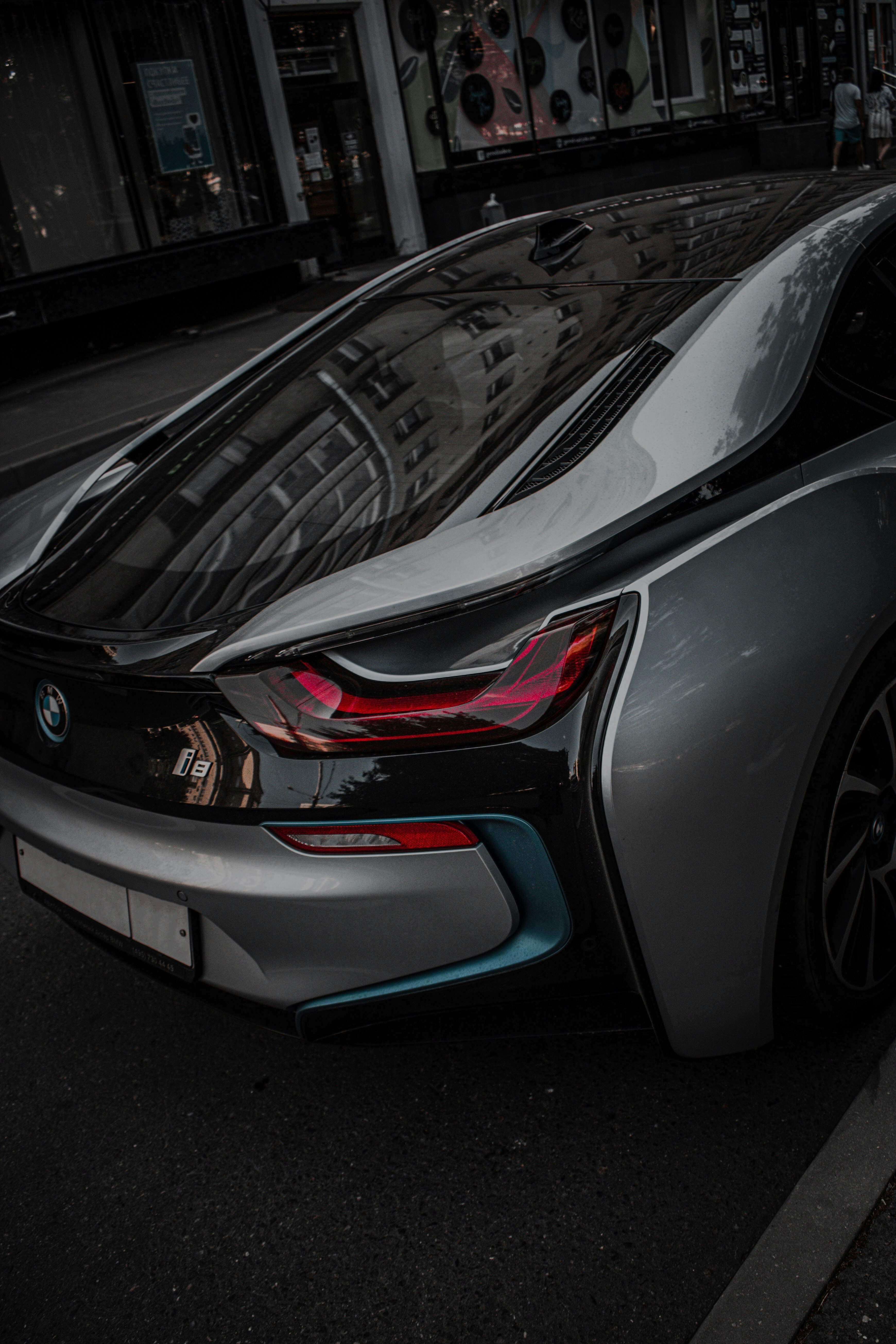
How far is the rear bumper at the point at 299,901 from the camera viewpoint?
5.32ft

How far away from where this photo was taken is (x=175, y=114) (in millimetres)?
12375

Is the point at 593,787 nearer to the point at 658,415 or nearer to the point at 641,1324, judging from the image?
the point at 658,415

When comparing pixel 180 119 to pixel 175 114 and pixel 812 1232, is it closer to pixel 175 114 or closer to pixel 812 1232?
pixel 175 114

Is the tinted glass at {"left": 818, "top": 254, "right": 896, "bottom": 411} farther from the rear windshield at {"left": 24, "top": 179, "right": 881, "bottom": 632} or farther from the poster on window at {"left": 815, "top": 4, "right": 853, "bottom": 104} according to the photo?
the poster on window at {"left": 815, "top": 4, "right": 853, "bottom": 104}

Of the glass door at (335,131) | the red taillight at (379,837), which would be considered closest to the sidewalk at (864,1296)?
the red taillight at (379,837)

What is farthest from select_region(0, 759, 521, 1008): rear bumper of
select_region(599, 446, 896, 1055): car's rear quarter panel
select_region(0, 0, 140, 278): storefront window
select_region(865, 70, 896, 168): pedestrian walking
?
select_region(865, 70, 896, 168): pedestrian walking

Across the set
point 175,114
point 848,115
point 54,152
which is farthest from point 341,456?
point 848,115

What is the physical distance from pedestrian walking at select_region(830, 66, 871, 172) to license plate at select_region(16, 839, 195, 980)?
1760cm

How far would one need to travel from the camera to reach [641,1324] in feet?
5.36

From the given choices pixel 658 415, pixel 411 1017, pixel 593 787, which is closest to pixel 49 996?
pixel 411 1017

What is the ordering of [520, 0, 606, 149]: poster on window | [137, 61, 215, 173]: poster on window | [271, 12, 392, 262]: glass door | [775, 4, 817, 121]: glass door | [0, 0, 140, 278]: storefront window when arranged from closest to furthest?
[0, 0, 140, 278]: storefront window → [137, 61, 215, 173]: poster on window → [271, 12, 392, 262]: glass door → [520, 0, 606, 149]: poster on window → [775, 4, 817, 121]: glass door

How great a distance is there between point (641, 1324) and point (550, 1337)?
141 mm

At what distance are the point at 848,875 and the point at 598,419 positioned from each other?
945mm

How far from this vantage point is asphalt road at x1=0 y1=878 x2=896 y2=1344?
5.67ft
